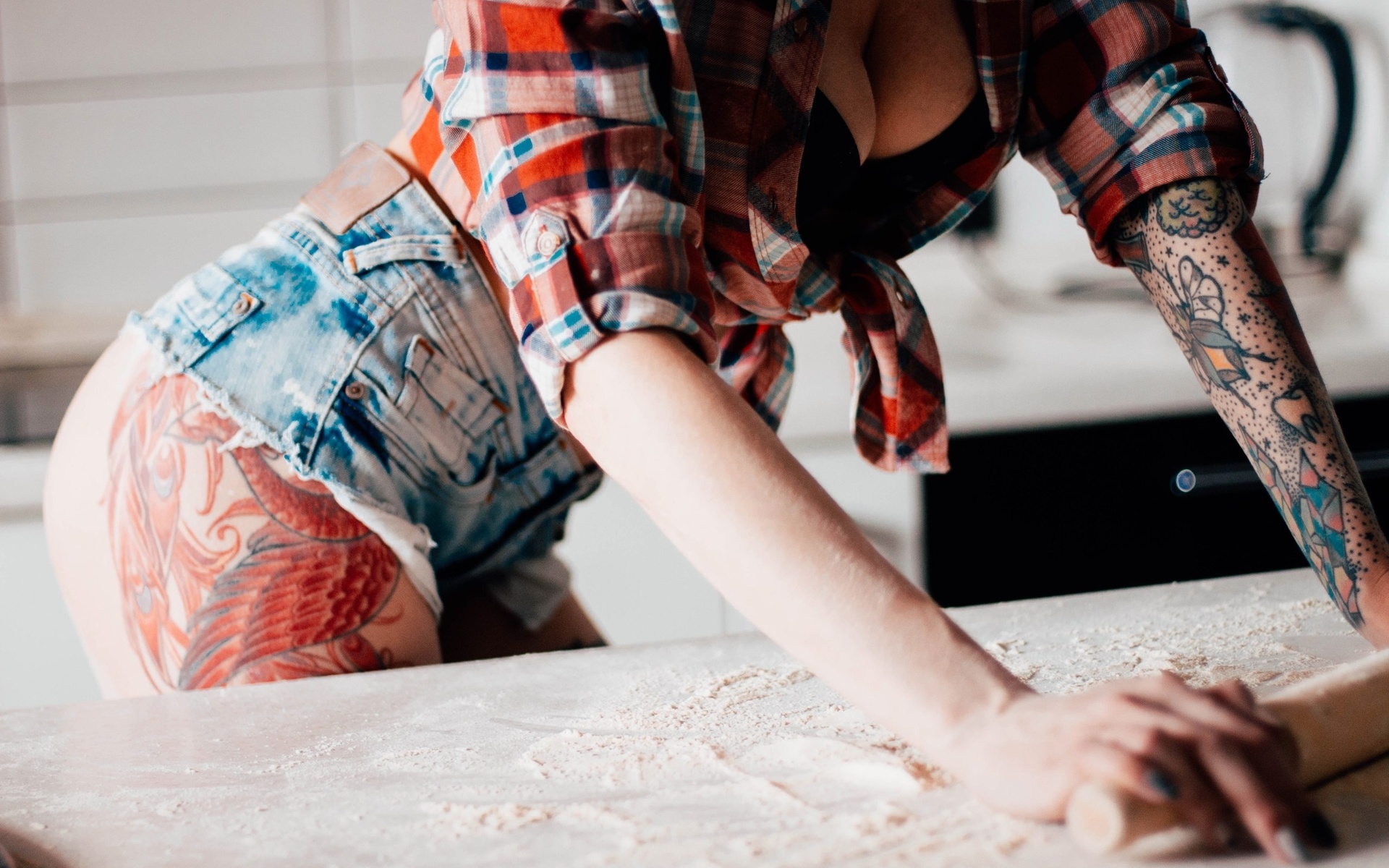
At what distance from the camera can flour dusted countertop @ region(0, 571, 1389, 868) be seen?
0.47 m

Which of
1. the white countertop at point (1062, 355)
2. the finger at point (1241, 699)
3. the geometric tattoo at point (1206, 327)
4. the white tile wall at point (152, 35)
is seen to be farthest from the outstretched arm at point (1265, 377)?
the white tile wall at point (152, 35)

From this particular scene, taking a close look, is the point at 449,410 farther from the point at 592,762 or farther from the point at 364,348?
the point at 592,762

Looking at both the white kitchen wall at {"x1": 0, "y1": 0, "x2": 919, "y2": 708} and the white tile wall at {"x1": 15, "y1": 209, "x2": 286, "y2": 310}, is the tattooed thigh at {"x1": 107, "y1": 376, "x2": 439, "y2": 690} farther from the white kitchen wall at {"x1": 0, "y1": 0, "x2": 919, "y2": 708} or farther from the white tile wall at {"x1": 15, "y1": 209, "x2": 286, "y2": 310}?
the white tile wall at {"x1": 15, "y1": 209, "x2": 286, "y2": 310}

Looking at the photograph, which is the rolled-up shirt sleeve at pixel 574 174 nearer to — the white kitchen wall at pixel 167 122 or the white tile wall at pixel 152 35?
the white kitchen wall at pixel 167 122

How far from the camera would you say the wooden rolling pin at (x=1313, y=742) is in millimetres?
396

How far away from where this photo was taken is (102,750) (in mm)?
644

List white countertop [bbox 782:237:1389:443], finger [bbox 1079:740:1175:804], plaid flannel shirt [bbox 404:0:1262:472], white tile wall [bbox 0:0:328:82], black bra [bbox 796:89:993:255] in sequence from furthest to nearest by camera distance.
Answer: white tile wall [bbox 0:0:328:82], white countertop [bbox 782:237:1389:443], black bra [bbox 796:89:993:255], plaid flannel shirt [bbox 404:0:1262:472], finger [bbox 1079:740:1175:804]

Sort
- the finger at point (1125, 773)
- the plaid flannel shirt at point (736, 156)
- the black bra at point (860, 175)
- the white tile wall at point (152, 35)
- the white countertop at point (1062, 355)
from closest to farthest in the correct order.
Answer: the finger at point (1125, 773), the plaid flannel shirt at point (736, 156), the black bra at point (860, 175), the white countertop at point (1062, 355), the white tile wall at point (152, 35)

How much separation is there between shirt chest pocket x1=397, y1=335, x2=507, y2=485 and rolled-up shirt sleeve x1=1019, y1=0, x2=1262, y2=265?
44cm

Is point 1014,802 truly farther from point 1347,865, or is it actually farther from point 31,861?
point 31,861

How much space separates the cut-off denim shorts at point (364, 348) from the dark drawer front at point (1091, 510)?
2.93ft

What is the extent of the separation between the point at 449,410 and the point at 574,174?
1.04ft

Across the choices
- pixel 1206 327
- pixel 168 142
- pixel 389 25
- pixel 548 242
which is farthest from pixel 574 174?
pixel 168 142

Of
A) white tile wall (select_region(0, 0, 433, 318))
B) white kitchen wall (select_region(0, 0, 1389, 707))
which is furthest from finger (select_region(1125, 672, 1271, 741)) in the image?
white tile wall (select_region(0, 0, 433, 318))
